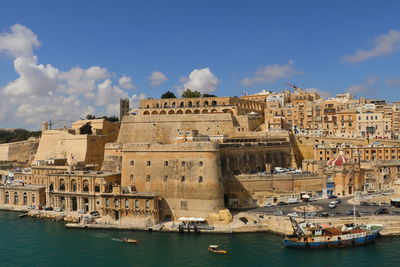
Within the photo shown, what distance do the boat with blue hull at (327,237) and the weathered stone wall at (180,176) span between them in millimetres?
7380

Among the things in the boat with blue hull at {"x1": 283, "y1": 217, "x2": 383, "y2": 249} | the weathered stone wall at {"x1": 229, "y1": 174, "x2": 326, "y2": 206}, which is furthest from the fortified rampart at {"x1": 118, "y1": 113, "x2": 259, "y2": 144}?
the boat with blue hull at {"x1": 283, "y1": 217, "x2": 383, "y2": 249}

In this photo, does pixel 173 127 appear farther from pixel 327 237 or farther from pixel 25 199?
pixel 327 237

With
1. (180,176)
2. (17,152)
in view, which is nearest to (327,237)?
(180,176)

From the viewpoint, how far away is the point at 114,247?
95.9 ft

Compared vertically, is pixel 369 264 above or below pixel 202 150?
below

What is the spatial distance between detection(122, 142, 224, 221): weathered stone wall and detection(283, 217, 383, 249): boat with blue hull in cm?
738

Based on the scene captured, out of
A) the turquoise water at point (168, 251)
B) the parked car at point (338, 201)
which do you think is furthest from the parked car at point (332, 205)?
the turquoise water at point (168, 251)

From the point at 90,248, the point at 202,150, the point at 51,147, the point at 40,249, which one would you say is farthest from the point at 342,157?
the point at 51,147

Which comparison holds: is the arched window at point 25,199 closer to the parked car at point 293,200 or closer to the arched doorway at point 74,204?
the arched doorway at point 74,204

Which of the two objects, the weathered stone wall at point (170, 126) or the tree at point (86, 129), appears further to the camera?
the tree at point (86, 129)

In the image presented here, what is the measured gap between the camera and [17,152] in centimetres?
6275

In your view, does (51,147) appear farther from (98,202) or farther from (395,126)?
(395,126)

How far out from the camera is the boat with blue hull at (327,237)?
1116 inches

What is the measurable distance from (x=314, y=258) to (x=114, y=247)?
13.9 metres
